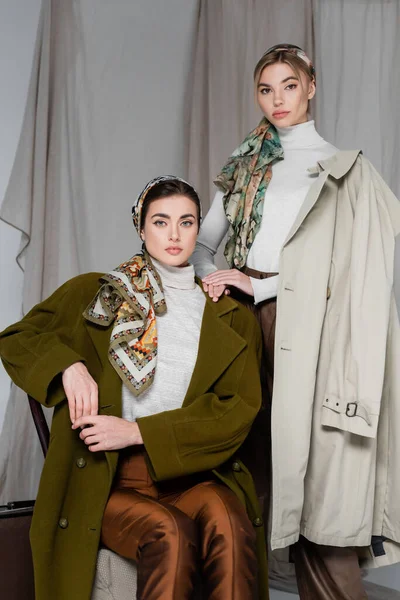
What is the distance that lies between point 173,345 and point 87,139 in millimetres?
1556

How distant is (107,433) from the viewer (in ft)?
6.50

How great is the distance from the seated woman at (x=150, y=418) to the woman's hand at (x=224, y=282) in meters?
0.03

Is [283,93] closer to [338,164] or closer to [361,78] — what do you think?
[338,164]

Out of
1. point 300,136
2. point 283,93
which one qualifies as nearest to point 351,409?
point 300,136

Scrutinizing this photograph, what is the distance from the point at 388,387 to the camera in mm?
2354

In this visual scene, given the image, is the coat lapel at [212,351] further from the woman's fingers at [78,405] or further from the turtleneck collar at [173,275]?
the woman's fingers at [78,405]

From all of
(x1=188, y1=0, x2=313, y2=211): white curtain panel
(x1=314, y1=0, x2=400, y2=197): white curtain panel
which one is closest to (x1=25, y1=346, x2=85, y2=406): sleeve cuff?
(x1=188, y1=0, x2=313, y2=211): white curtain panel

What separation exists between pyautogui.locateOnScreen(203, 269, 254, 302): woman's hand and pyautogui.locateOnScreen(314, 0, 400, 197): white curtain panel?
1.44 meters

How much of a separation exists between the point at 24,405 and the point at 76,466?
4.35 feet

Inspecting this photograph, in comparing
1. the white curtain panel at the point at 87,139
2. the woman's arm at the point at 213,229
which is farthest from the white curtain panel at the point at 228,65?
the woman's arm at the point at 213,229

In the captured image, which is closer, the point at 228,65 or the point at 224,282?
the point at 224,282

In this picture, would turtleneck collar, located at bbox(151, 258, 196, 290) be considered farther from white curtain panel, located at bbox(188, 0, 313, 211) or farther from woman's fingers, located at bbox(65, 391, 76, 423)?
white curtain panel, located at bbox(188, 0, 313, 211)

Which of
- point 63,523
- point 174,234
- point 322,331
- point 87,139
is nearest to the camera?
point 63,523

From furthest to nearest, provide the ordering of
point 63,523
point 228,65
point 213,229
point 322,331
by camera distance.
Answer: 1. point 228,65
2. point 213,229
3. point 322,331
4. point 63,523
